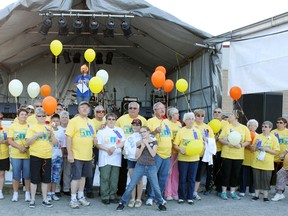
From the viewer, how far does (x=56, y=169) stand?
5.14 metres

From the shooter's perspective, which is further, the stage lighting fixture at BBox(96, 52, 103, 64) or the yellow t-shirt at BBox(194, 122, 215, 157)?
the stage lighting fixture at BBox(96, 52, 103, 64)

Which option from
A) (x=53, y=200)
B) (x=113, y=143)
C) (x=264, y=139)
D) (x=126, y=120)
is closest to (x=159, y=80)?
(x=126, y=120)

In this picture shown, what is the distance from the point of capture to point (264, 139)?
5492 millimetres

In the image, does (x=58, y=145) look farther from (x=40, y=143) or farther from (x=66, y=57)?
(x=66, y=57)

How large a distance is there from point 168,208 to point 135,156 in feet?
2.89

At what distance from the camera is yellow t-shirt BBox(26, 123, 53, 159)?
4609 millimetres

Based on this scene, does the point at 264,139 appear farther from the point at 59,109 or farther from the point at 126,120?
the point at 59,109

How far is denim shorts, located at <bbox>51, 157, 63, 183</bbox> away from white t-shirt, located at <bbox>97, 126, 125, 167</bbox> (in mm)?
675

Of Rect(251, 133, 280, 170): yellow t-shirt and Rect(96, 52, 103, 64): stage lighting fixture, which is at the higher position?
Rect(96, 52, 103, 64): stage lighting fixture

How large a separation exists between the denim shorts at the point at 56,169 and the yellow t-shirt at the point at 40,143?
497mm

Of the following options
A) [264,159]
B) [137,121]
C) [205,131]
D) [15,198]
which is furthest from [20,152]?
[264,159]

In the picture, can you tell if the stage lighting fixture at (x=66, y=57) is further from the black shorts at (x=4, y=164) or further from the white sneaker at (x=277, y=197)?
the white sneaker at (x=277, y=197)

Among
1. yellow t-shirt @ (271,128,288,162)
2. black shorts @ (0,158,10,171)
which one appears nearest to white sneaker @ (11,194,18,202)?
black shorts @ (0,158,10,171)

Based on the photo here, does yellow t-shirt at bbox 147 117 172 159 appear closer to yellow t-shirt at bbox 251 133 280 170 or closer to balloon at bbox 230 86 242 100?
yellow t-shirt at bbox 251 133 280 170
